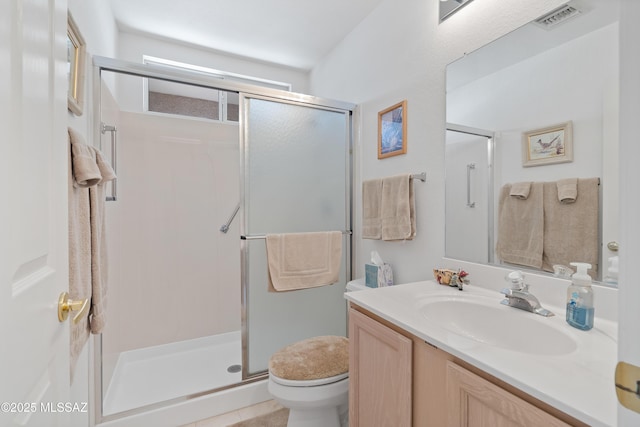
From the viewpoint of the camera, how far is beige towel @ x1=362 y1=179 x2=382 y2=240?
1706 millimetres

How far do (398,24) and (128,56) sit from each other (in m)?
1.92

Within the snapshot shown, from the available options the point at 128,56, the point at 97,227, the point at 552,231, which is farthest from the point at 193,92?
the point at 552,231

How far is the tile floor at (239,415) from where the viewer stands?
1603mm

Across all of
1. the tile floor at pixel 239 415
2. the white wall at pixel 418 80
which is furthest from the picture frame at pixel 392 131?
the tile floor at pixel 239 415

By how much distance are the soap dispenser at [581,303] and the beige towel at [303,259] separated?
1.24 metres

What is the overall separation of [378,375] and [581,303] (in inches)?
25.3

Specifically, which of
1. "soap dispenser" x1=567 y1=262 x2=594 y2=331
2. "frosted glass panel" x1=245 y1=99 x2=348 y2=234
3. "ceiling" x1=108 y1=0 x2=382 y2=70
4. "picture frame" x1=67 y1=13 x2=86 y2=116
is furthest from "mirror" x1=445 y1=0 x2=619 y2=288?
"picture frame" x1=67 y1=13 x2=86 y2=116

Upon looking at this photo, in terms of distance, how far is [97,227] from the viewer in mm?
1192

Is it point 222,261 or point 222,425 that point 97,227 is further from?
point 222,261

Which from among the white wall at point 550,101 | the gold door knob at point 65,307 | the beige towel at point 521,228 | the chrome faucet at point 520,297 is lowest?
the chrome faucet at point 520,297

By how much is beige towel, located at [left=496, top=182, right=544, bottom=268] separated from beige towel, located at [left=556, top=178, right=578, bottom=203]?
0.19 feet

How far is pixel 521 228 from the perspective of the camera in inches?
43.6

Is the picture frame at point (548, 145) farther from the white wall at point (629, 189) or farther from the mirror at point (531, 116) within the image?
the white wall at point (629, 189)

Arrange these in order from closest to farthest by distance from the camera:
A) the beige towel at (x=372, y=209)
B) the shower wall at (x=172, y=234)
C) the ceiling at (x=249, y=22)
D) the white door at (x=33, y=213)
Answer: the white door at (x=33, y=213), the beige towel at (x=372, y=209), the ceiling at (x=249, y=22), the shower wall at (x=172, y=234)
